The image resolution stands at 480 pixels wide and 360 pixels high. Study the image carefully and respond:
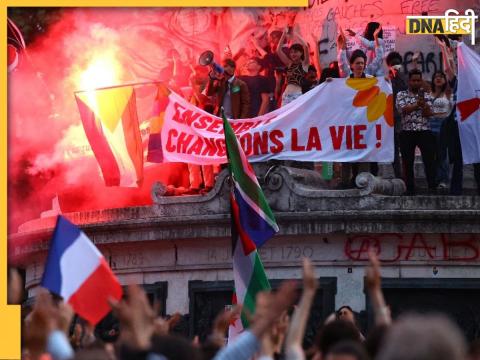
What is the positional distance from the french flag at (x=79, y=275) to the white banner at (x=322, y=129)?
999 cm

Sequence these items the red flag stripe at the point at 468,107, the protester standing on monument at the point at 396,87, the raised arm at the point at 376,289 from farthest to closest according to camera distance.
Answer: the protester standing on monument at the point at 396,87 → the red flag stripe at the point at 468,107 → the raised arm at the point at 376,289

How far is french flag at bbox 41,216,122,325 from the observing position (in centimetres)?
1244

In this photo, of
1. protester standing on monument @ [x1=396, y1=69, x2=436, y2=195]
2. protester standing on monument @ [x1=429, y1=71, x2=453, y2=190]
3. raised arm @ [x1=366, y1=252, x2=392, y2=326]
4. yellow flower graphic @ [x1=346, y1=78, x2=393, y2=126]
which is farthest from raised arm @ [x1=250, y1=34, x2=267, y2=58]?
raised arm @ [x1=366, y1=252, x2=392, y2=326]

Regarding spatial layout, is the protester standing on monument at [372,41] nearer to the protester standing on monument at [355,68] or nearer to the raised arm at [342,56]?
the protester standing on monument at [355,68]

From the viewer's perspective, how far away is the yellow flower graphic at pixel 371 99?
888 inches

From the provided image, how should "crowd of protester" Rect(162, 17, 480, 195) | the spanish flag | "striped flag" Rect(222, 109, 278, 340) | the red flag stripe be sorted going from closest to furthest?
"striped flag" Rect(222, 109, 278, 340) < "crowd of protester" Rect(162, 17, 480, 195) < the red flag stripe < the spanish flag

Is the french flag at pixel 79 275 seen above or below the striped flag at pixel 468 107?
below

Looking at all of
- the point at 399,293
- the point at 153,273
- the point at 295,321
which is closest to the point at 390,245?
the point at 399,293

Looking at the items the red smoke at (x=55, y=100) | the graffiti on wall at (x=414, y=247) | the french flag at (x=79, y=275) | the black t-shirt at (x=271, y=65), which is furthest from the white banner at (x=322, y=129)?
the french flag at (x=79, y=275)

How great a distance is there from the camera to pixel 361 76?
2272cm

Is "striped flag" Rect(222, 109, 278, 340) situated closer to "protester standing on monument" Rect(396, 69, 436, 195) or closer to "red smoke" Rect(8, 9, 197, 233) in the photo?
"protester standing on monument" Rect(396, 69, 436, 195)

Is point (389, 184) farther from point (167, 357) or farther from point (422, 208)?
point (167, 357)

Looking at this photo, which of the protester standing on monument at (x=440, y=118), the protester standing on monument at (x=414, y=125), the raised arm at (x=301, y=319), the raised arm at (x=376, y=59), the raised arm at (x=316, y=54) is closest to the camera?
the raised arm at (x=301, y=319)

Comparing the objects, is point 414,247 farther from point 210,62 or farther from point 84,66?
point 84,66
